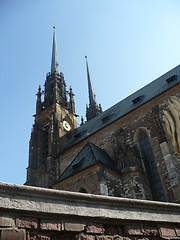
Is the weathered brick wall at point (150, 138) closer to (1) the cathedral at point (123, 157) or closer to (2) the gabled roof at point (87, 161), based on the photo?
(1) the cathedral at point (123, 157)

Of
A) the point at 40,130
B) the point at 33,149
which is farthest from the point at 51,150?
the point at 40,130

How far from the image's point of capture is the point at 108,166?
40.6 feet

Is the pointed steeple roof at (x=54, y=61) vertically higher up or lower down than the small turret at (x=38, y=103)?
higher up

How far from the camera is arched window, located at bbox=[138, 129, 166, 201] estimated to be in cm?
1282

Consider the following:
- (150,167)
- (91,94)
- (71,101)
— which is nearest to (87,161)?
(150,167)

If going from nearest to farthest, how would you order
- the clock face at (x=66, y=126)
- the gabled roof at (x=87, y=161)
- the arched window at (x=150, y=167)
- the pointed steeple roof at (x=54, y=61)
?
the gabled roof at (x=87, y=161) < the arched window at (x=150, y=167) < the clock face at (x=66, y=126) < the pointed steeple roof at (x=54, y=61)

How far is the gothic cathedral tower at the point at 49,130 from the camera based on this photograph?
20.6 meters

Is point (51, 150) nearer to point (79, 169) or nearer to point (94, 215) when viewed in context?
point (79, 169)

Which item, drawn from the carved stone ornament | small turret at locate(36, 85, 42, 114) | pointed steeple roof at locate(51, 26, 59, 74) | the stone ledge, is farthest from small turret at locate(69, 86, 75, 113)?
the stone ledge

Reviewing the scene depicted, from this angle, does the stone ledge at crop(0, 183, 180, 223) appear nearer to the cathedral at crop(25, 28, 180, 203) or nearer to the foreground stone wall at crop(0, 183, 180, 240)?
the foreground stone wall at crop(0, 183, 180, 240)

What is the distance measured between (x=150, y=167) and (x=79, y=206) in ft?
39.3

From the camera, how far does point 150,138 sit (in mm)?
14406

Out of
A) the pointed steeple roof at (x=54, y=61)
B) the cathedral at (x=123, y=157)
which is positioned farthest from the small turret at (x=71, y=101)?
the cathedral at (x=123, y=157)

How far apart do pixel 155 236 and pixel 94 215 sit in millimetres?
792
